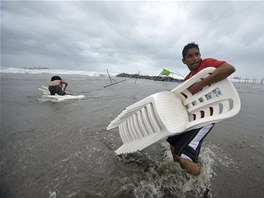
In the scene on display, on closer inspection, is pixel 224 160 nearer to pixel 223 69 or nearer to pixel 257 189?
pixel 257 189

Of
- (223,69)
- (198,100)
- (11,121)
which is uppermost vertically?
(223,69)

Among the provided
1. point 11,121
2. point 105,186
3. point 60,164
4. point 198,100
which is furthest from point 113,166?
point 11,121

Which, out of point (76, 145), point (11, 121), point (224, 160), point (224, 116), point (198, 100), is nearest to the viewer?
point (224, 116)

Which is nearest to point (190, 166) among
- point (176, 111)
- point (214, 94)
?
point (176, 111)

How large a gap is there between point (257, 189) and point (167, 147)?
170cm

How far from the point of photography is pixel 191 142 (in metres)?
2.39

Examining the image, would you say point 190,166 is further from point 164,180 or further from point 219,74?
point 219,74

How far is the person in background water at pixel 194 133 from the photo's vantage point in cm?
222

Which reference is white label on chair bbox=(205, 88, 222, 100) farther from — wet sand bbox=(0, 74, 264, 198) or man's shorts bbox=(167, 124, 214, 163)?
wet sand bbox=(0, 74, 264, 198)

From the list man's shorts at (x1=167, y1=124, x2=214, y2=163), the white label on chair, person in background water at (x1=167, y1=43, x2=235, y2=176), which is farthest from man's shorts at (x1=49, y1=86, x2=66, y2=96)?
the white label on chair

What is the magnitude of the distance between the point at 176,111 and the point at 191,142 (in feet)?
1.69

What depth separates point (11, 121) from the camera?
481 centimetres

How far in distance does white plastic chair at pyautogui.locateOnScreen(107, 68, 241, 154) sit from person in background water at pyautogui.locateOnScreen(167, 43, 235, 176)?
4.3 inches

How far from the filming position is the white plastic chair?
2.16m
